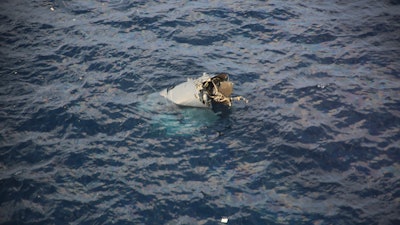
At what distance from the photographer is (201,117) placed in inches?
571

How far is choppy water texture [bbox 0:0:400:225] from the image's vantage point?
11076 mm

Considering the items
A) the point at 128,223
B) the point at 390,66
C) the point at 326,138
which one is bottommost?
the point at 128,223

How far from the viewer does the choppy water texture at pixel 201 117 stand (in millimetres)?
11076

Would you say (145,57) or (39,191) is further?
(145,57)

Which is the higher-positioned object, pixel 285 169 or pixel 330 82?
pixel 330 82

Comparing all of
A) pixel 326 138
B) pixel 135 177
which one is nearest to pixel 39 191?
pixel 135 177

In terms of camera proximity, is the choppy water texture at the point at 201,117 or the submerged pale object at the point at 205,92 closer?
the choppy water texture at the point at 201,117

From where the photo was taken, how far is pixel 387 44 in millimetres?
A: 18438

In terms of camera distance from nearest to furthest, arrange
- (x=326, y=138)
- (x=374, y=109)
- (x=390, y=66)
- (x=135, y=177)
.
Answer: (x=135, y=177) < (x=326, y=138) < (x=374, y=109) < (x=390, y=66)

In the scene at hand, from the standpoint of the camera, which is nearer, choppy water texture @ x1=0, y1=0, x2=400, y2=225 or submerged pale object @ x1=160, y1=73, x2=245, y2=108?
choppy water texture @ x1=0, y1=0, x2=400, y2=225

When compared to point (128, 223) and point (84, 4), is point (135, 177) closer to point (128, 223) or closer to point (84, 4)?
point (128, 223)

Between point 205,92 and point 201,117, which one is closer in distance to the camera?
point 205,92

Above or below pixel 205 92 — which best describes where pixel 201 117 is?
below

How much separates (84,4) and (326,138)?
761 inches
